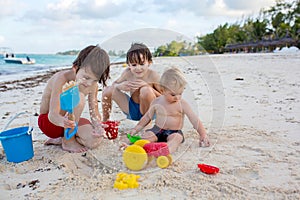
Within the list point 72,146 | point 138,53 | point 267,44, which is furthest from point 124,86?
point 267,44

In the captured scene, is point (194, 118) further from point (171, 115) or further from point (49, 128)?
point (49, 128)

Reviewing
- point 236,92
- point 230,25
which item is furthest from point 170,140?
point 230,25

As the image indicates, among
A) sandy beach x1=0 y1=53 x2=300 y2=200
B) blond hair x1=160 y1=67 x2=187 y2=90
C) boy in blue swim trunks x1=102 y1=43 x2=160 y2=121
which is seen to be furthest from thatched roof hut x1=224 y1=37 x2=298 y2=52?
blond hair x1=160 y1=67 x2=187 y2=90

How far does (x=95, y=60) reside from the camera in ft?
6.81

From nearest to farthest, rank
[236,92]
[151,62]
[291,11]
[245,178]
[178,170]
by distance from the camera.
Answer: [245,178], [178,170], [151,62], [236,92], [291,11]

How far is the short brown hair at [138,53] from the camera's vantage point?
2219mm

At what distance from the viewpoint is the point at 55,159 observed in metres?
2.14

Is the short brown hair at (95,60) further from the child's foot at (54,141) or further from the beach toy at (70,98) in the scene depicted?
the child's foot at (54,141)

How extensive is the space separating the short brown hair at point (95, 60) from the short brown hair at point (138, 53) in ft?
0.78

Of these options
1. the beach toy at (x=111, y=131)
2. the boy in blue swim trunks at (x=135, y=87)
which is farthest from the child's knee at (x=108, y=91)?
the beach toy at (x=111, y=131)

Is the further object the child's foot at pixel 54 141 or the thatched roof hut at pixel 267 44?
the thatched roof hut at pixel 267 44

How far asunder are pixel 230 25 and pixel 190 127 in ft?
144

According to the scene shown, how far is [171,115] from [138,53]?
0.61 meters

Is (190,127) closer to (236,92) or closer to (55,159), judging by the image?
(55,159)
